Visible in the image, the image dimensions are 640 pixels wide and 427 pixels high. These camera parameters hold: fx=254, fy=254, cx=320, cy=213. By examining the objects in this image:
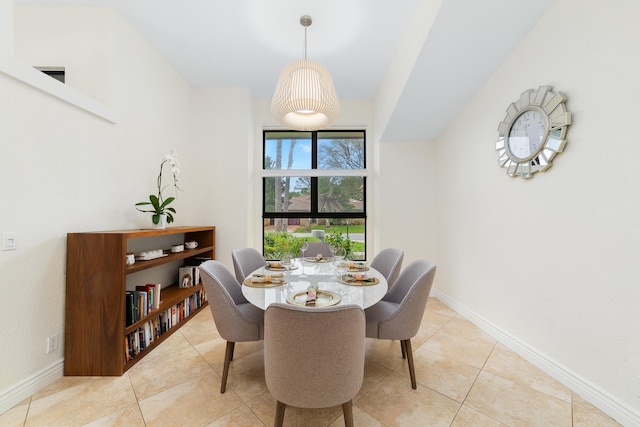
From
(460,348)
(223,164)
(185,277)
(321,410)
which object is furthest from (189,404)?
(223,164)

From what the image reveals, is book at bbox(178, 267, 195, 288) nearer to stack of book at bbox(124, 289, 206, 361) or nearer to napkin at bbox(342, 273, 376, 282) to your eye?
stack of book at bbox(124, 289, 206, 361)

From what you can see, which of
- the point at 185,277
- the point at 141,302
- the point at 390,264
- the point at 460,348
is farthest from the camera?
the point at 185,277

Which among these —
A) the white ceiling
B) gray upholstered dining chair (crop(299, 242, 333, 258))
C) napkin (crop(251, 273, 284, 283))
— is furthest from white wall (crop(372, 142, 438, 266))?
napkin (crop(251, 273, 284, 283))

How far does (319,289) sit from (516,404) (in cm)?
147

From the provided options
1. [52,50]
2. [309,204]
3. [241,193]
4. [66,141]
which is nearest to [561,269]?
[309,204]

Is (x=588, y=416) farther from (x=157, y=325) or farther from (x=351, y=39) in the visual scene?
(x=351, y=39)

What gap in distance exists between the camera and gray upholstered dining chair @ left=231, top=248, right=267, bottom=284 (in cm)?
253

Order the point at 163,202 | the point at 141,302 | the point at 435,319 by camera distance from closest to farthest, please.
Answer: the point at 141,302
the point at 163,202
the point at 435,319

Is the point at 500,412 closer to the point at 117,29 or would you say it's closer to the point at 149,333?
the point at 149,333

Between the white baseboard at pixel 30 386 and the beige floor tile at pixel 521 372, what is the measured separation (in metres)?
3.26

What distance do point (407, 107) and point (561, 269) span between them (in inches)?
87.1

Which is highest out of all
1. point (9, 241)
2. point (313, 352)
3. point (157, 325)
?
point (9, 241)

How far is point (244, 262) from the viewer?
109 inches

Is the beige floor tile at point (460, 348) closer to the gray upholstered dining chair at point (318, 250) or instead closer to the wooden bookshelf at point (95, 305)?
the gray upholstered dining chair at point (318, 250)
